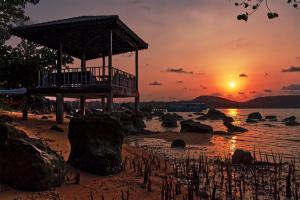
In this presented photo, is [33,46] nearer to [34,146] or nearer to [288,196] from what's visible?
[34,146]

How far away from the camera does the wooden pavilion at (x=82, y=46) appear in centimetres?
2339

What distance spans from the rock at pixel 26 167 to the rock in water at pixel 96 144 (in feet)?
7.18

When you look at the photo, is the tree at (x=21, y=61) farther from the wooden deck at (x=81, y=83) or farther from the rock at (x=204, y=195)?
the rock at (x=204, y=195)

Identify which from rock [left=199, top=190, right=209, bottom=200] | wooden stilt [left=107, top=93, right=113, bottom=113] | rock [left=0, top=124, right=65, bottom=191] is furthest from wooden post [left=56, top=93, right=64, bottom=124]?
rock [left=199, top=190, right=209, bottom=200]

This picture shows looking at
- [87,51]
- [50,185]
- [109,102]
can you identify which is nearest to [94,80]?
[109,102]

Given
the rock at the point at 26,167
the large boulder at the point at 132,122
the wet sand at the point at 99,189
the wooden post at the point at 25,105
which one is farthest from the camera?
the large boulder at the point at 132,122

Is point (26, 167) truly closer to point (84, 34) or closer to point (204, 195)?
point (204, 195)

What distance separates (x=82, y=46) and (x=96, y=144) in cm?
1780

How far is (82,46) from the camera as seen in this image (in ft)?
97.2

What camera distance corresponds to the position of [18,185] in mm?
10031

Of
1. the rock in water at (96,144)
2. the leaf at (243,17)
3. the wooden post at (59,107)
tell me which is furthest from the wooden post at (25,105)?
the leaf at (243,17)

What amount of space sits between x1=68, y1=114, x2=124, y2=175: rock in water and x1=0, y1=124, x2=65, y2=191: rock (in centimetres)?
219

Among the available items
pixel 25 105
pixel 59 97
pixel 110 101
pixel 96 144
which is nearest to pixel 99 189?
pixel 96 144

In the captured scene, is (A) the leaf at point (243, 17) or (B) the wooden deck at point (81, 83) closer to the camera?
(A) the leaf at point (243, 17)
